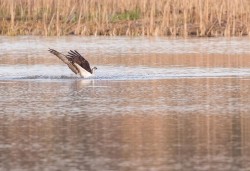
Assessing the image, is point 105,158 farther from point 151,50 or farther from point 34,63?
point 151,50

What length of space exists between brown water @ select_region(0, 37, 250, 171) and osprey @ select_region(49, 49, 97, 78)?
21 cm

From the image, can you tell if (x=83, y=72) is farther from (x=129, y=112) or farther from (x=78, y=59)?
(x=129, y=112)

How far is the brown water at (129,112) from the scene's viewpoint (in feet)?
35.9

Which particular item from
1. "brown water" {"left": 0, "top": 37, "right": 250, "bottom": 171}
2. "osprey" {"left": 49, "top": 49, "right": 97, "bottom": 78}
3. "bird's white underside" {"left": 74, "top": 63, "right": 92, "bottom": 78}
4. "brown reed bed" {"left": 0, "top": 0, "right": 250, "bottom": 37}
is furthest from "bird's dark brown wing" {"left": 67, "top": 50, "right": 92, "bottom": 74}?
"brown reed bed" {"left": 0, "top": 0, "right": 250, "bottom": 37}

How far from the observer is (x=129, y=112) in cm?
1484

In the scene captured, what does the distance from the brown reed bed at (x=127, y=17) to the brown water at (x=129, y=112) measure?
402 cm

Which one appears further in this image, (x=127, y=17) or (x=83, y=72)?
(x=127, y=17)

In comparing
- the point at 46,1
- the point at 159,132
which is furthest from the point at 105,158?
the point at 46,1

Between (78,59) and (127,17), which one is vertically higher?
(127,17)

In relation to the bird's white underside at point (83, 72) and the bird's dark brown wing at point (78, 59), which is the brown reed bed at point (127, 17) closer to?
the bird's white underside at point (83, 72)

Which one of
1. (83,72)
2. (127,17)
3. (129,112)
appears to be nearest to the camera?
(129,112)

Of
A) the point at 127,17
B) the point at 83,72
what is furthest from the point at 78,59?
the point at 127,17

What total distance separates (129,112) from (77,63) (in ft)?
17.3

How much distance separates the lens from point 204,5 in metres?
31.2
